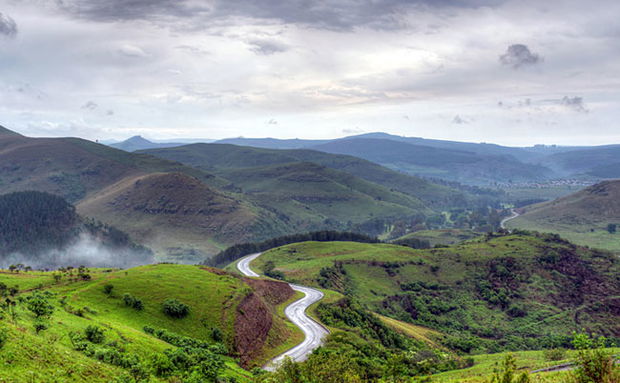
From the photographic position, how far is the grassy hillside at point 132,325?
3253cm

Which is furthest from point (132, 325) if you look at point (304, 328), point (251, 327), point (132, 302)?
point (304, 328)

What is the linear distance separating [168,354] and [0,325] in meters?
18.4

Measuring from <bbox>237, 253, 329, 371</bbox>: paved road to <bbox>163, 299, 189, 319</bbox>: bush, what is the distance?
55.8ft

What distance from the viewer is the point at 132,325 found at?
60.3 m

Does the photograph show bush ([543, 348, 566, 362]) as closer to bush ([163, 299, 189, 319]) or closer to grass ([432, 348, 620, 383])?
grass ([432, 348, 620, 383])

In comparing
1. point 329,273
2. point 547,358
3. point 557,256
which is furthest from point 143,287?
point 557,256

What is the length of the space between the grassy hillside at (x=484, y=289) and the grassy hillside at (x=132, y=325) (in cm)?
6746

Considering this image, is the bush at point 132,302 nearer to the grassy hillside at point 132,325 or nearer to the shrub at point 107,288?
the grassy hillside at point 132,325

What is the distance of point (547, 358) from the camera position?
73.8 m

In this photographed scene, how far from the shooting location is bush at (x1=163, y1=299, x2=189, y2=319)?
67.6m

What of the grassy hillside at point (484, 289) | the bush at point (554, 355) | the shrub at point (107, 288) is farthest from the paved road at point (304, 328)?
the bush at point (554, 355)

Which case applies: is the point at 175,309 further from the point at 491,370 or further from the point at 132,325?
the point at 491,370

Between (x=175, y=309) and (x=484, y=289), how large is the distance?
485ft

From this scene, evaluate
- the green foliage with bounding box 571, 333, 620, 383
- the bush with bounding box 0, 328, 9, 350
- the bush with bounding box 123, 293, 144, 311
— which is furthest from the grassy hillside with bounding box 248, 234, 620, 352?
the bush with bounding box 0, 328, 9, 350
